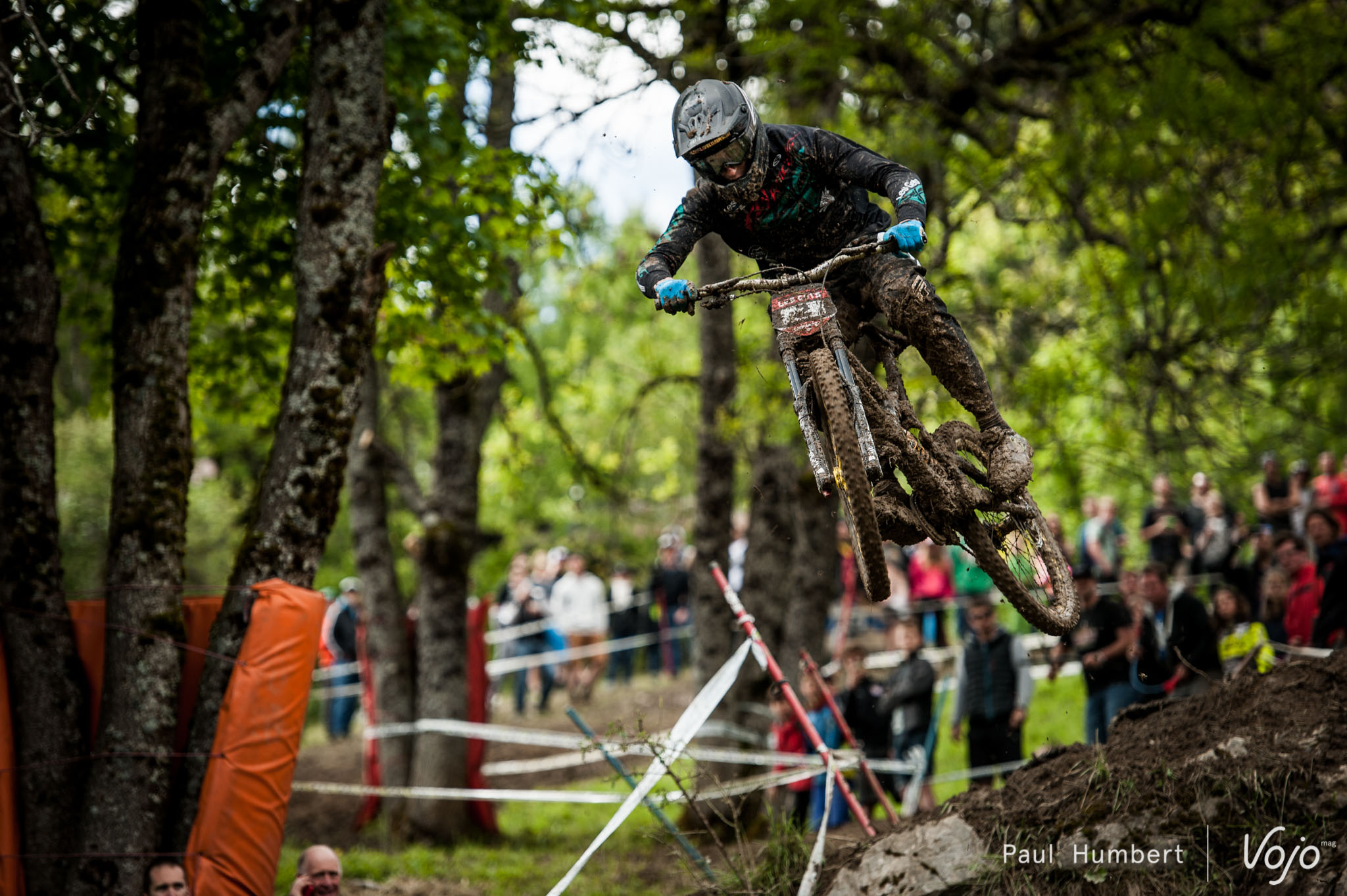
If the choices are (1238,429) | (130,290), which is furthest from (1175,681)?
(130,290)

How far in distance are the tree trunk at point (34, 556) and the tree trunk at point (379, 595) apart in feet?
16.0

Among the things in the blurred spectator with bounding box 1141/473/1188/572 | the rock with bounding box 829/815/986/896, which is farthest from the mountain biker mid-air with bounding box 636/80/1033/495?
the blurred spectator with bounding box 1141/473/1188/572

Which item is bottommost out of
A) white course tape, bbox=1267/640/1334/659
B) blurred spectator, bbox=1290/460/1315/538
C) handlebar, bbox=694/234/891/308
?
white course tape, bbox=1267/640/1334/659

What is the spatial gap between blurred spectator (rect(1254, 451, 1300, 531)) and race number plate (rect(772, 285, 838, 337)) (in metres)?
8.61

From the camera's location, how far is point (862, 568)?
5.11 m

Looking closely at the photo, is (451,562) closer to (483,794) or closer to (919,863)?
(483,794)

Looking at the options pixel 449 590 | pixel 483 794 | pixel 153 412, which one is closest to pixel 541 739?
pixel 483 794

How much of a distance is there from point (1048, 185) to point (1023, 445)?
20.5ft

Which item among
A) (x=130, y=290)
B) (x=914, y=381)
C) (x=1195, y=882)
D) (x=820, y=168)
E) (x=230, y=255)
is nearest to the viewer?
(x=1195, y=882)

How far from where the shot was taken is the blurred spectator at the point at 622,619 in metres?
17.1

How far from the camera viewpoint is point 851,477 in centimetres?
493

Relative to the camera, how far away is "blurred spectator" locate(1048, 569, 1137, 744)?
8.33m

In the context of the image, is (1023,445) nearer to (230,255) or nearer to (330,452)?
(330,452)

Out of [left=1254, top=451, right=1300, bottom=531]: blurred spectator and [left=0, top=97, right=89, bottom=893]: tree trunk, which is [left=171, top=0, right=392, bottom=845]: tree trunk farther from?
[left=1254, top=451, right=1300, bottom=531]: blurred spectator
